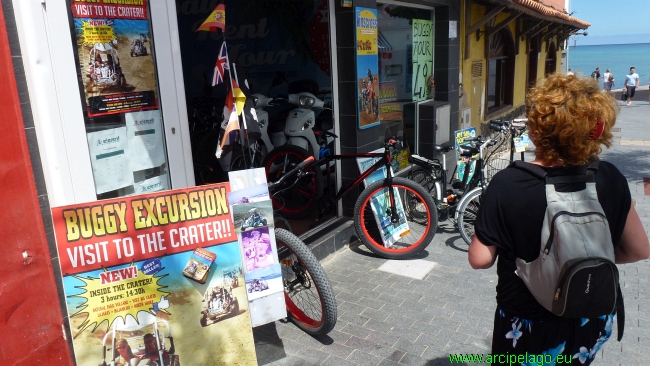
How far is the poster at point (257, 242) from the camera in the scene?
9.37 ft

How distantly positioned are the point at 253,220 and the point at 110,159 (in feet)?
3.02

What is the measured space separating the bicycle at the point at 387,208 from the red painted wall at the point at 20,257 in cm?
232

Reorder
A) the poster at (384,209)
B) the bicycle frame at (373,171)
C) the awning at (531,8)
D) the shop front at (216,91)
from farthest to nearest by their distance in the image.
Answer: the awning at (531,8) → the poster at (384,209) → the bicycle frame at (373,171) → the shop front at (216,91)

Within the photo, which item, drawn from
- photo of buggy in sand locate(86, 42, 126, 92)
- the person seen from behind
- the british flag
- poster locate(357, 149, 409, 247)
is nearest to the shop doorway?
poster locate(357, 149, 409, 247)

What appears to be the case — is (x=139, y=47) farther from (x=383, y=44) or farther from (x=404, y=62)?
(x=404, y=62)

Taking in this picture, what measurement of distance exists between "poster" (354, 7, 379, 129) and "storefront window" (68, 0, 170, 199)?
7.95 feet

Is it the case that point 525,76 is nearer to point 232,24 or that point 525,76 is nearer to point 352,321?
point 232,24

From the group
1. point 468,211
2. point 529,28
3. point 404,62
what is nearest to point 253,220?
point 468,211

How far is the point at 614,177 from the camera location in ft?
6.31

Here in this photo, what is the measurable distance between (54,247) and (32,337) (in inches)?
→ 18.0

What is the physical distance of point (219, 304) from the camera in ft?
8.75

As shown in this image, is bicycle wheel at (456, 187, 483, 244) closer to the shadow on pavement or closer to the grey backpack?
the grey backpack

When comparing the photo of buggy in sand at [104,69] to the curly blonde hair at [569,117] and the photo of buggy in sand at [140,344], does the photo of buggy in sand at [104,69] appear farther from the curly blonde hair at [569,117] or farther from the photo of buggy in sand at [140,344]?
the curly blonde hair at [569,117]

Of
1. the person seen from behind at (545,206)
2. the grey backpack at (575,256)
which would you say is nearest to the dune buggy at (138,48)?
the person seen from behind at (545,206)
